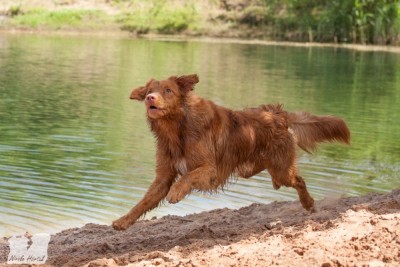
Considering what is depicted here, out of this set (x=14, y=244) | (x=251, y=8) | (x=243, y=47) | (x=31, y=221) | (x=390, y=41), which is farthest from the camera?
(x=251, y=8)

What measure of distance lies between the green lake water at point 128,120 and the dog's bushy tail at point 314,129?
1.65 m

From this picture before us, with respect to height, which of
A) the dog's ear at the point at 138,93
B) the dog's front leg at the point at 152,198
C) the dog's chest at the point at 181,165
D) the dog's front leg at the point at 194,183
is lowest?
the dog's front leg at the point at 152,198

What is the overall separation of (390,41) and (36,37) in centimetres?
1662

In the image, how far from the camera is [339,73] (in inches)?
1185

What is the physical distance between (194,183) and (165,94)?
771 millimetres

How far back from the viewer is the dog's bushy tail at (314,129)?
9.08 meters

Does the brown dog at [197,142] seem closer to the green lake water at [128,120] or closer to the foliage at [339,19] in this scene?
the green lake water at [128,120]

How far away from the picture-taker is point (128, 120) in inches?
669

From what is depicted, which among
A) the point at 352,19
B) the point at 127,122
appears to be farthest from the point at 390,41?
the point at 127,122

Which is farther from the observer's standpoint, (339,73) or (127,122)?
(339,73)

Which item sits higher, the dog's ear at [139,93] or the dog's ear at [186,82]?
the dog's ear at [186,82]

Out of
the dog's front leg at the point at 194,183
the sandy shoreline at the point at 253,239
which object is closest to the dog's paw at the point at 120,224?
the sandy shoreline at the point at 253,239

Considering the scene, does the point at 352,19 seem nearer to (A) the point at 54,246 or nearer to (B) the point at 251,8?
(B) the point at 251,8

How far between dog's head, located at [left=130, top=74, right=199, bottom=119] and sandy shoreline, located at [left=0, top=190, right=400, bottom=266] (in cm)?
106
